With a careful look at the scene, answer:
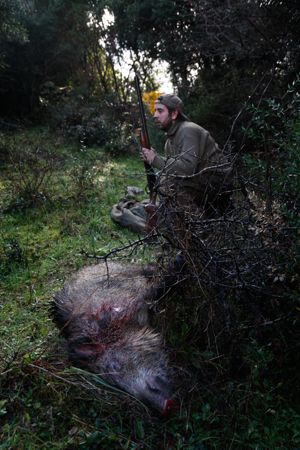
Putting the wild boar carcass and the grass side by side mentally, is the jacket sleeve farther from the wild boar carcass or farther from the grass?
the grass

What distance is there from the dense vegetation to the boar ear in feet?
0.44

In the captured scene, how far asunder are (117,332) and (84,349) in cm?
26

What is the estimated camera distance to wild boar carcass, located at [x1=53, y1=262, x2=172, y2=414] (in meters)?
2.64

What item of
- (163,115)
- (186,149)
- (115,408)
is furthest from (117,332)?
(163,115)

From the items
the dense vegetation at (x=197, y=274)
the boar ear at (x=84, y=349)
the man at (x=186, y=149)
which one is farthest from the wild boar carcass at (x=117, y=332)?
the man at (x=186, y=149)

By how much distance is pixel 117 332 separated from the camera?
2.95m

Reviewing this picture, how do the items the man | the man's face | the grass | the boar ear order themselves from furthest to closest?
the man's face < the man < the boar ear < the grass

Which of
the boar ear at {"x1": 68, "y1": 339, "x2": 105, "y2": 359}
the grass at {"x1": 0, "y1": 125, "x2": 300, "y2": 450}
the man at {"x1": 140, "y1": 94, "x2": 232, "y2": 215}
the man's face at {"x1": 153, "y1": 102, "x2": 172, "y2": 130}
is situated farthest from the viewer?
the man's face at {"x1": 153, "y1": 102, "x2": 172, "y2": 130}

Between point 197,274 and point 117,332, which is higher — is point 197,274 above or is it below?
above

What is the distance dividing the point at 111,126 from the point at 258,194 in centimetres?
965

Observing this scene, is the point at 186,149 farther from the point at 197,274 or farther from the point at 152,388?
the point at 152,388

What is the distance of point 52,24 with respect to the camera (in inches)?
511

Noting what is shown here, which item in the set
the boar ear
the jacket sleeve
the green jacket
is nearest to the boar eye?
the boar ear

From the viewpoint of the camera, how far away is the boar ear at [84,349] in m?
2.90
